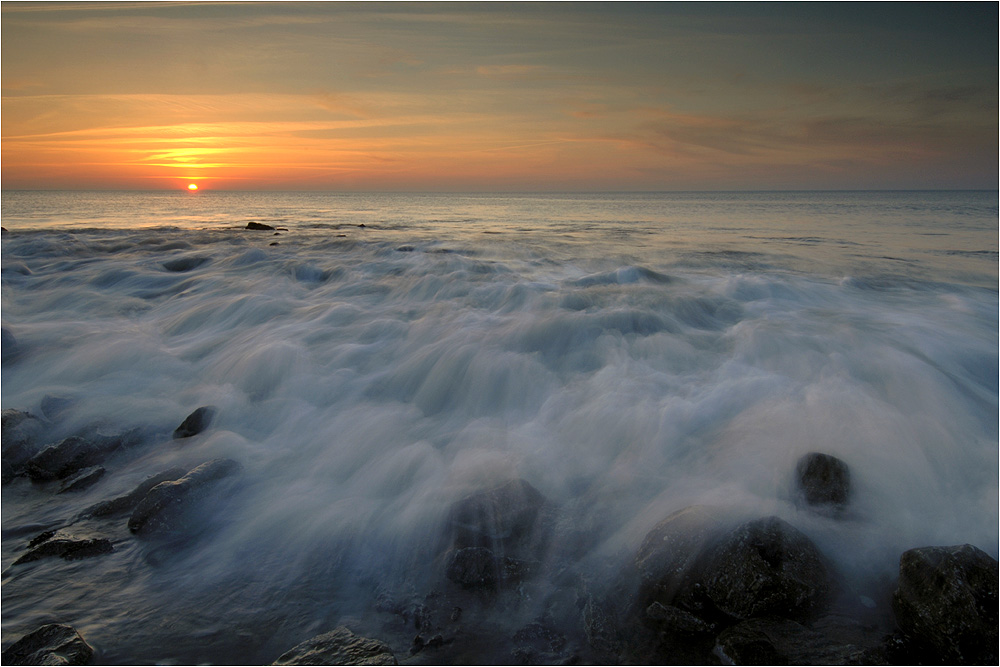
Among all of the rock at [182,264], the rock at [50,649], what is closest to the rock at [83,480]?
the rock at [50,649]

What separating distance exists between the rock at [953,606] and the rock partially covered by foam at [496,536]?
206 cm

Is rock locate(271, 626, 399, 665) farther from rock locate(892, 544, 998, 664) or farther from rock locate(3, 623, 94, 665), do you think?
rock locate(892, 544, 998, 664)

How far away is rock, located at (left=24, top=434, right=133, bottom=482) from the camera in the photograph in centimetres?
450

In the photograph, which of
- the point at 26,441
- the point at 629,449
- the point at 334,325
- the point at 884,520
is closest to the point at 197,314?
the point at 334,325

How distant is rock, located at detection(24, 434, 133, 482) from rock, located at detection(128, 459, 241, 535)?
1.12 meters

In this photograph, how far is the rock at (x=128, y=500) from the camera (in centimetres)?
403

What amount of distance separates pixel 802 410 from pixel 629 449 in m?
1.66

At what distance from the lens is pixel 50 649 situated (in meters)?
2.81

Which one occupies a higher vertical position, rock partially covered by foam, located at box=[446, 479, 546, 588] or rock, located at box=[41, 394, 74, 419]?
rock, located at box=[41, 394, 74, 419]

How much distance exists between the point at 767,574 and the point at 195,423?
16.4 ft

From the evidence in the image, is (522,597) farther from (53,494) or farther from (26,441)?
(26,441)

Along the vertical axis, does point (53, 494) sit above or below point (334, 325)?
below

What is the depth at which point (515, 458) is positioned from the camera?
15.1 feet

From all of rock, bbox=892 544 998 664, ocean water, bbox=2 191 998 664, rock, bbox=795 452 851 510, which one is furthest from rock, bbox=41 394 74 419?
rock, bbox=892 544 998 664
